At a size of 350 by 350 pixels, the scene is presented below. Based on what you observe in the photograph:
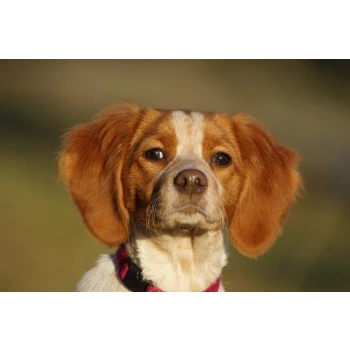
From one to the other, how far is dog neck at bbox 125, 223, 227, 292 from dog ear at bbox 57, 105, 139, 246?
0.11 metres

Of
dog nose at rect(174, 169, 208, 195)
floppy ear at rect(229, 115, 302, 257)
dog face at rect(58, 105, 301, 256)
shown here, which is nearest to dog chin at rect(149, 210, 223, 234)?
dog face at rect(58, 105, 301, 256)

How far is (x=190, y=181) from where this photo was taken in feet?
12.5

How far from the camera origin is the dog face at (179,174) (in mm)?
3922

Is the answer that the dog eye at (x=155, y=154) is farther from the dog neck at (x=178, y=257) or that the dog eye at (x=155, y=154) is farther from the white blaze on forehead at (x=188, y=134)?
the dog neck at (x=178, y=257)

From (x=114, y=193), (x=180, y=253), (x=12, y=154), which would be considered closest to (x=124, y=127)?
(x=114, y=193)

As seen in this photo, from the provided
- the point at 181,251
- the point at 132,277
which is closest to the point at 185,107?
the point at 181,251

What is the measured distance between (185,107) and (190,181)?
1209 millimetres

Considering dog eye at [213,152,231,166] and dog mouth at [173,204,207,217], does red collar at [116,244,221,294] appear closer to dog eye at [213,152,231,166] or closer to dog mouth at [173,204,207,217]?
dog mouth at [173,204,207,217]

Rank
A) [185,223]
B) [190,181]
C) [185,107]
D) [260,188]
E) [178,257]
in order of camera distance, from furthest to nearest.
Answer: [185,107]
[260,188]
[178,257]
[185,223]
[190,181]

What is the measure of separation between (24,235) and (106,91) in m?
1.02

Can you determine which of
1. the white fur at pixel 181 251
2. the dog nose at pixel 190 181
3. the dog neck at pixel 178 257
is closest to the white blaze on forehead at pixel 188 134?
the white fur at pixel 181 251

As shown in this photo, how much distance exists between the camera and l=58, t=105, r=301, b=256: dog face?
12.9 feet

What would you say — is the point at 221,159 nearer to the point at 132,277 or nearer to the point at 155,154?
the point at 155,154

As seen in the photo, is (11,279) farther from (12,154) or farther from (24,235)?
(12,154)
